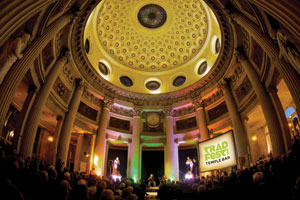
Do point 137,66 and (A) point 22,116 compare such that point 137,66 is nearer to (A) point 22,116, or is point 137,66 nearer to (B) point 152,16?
(B) point 152,16

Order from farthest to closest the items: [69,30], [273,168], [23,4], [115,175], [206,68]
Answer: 1. [206,68]
2. [115,175]
3. [69,30]
4. [23,4]
5. [273,168]

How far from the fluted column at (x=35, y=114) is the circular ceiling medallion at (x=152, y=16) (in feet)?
40.7

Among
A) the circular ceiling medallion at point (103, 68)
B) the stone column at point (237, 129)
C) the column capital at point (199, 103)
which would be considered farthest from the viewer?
the circular ceiling medallion at point (103, 68)

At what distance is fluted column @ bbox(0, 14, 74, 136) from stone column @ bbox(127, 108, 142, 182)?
40.6 ft

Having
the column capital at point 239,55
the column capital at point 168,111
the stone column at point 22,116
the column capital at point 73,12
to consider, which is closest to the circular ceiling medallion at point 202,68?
the column capital at point 168,111

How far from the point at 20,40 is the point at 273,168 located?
914 centimetres

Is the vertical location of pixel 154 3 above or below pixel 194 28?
above

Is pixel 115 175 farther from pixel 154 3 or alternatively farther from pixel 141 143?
pixel 154 3

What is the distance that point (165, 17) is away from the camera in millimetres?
21219

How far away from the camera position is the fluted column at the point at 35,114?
30.2 feet

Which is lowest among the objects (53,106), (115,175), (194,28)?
(115,175)

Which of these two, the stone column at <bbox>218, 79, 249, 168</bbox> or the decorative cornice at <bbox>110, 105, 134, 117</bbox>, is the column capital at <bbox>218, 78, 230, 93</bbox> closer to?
the stone column at <bbox>218, 79, 249, 168</bbox>

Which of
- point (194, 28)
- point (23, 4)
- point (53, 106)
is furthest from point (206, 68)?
point (23, 4)

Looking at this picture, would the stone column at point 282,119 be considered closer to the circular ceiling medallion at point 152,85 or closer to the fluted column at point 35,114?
the circular ceiling medallion at point 152,85
